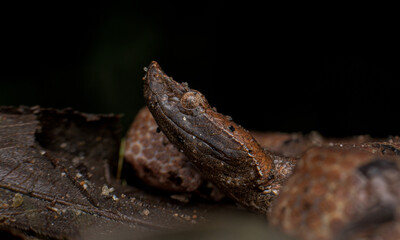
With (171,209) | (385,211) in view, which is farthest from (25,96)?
(385,211)

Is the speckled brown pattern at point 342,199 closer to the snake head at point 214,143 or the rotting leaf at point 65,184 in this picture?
the snake head at point 214,143

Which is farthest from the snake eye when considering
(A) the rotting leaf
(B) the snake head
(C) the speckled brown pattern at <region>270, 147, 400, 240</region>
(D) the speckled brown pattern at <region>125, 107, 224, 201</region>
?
(C) the speckled brown pattern at <region>270, 147, 400, 240</region>

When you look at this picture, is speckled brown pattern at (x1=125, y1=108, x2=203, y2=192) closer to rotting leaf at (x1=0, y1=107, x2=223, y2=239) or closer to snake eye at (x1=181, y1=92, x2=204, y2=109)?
rotting leaf at (x1=0, y1=107, x2=223, y2=239)

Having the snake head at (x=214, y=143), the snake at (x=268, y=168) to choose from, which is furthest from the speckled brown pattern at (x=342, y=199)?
the snake head at (x=214, y=143)

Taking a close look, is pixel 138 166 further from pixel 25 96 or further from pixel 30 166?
pixel 25 96

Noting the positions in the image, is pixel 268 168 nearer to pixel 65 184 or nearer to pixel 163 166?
pixel 163 166

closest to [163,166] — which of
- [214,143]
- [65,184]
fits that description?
[214,143]

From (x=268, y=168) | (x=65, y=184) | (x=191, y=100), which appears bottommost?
(x=65, y=184)
